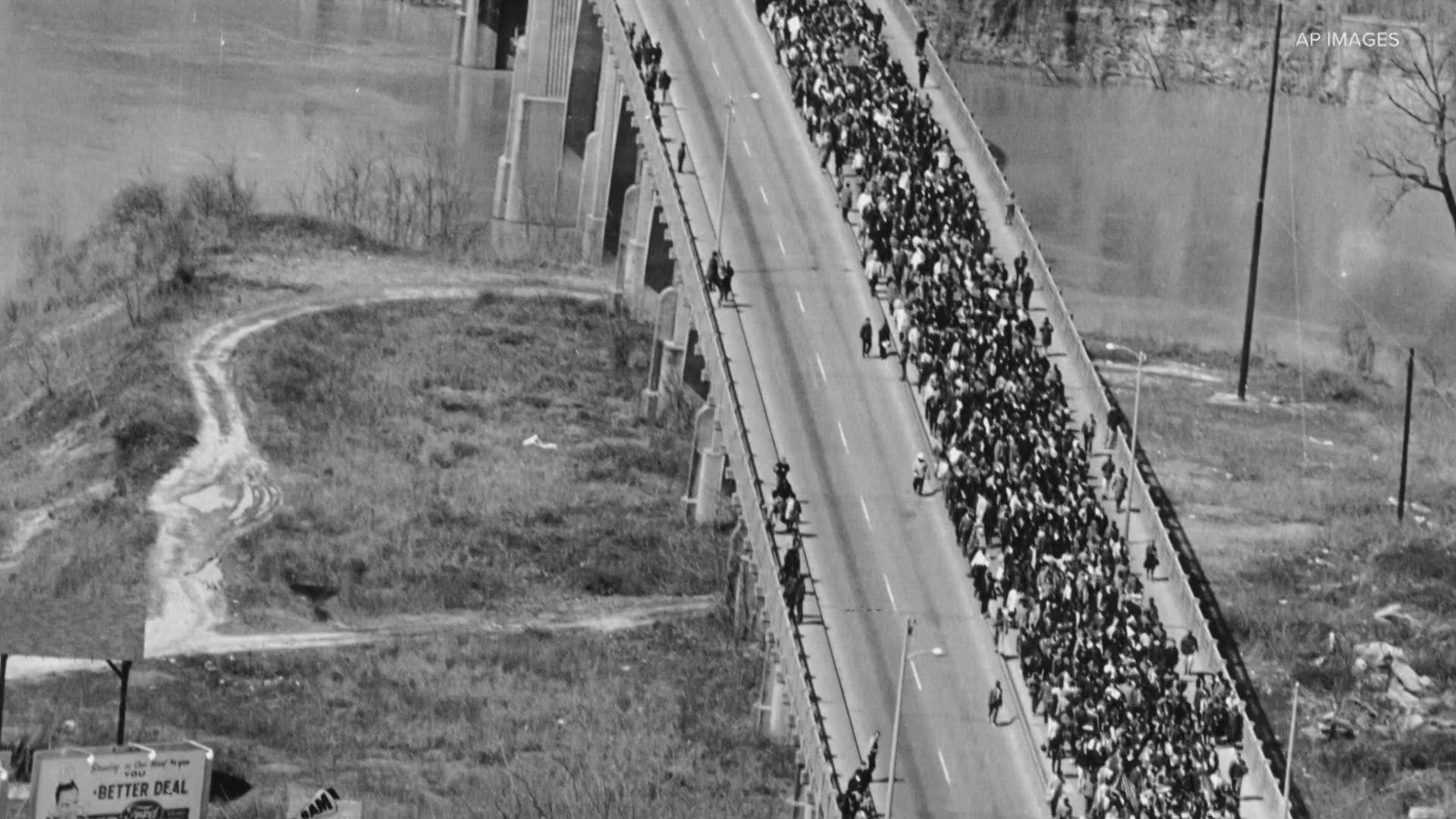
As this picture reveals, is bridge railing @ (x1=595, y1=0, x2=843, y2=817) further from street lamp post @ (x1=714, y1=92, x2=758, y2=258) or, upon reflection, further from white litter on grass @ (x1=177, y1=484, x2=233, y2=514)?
white litter on grass @ (x1=177, y1=484, x2=233, y2=514)

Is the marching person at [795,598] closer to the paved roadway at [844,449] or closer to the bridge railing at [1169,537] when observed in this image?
the paved roadway at [844,449]

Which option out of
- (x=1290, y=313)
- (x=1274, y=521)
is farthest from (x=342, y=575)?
(x=1290, y=313)

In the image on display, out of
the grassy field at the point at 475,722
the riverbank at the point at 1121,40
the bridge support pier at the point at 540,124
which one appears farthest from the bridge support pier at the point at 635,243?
the riverbank at the point at 1121,40

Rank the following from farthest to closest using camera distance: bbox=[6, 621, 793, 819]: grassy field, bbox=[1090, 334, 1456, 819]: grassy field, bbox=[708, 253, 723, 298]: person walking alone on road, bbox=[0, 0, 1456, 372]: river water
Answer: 1. bbox=[0, 0, 1456, 372]: river water
2. bbox=[708, 253, 723, 298]: person walking alone on road
3. bbox=[1090, 334, 1456, 819]: grassy field
4. bbox=[6, 621, 793, 819]: grassy field

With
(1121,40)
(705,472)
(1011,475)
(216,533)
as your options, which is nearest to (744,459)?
(1011,475)

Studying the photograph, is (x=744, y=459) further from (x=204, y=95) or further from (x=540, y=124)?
(x=204, y=95)

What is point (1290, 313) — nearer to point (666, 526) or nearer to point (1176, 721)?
point (666, 526)

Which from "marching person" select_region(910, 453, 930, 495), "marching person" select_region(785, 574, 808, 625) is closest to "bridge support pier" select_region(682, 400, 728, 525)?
"marching person" select_region(910, 453, 930, 495)
